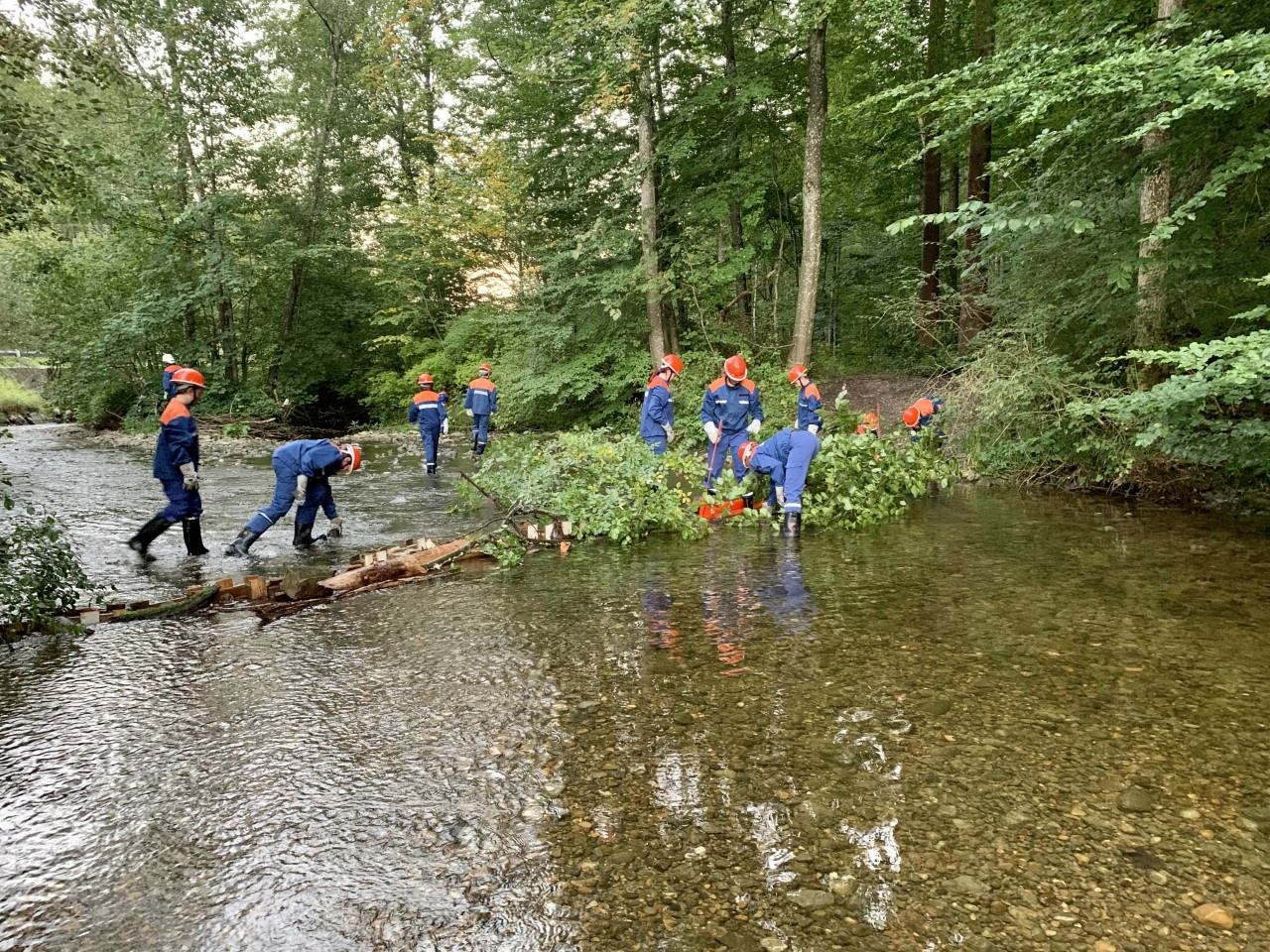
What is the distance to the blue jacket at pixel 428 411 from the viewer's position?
506 inches

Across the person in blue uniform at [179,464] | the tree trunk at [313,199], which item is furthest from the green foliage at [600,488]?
the tree trunk at [313,199]

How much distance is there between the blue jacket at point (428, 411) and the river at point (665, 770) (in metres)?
7.77

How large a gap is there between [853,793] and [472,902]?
143cm

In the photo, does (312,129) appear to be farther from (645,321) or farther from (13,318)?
(13,318)

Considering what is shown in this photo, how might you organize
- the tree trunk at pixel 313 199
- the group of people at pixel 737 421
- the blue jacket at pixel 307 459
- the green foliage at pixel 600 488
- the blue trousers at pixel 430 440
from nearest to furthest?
the blue jacket at pixel 307 459, the green foliage at pixel 600 488, the group of people at pixel 737 421, the blue trousers at pixel 430 440, the tree trunk at pixel 313 199

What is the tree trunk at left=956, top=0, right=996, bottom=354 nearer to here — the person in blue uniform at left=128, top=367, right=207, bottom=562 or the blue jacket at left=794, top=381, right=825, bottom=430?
the blue jacket at left=794, top=381, right=825, bottom=430

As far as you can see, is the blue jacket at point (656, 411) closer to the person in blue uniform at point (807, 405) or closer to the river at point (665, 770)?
the person in blue uniform at point (807, 405)

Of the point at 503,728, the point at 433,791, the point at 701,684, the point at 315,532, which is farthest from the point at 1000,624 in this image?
the point at 315,532

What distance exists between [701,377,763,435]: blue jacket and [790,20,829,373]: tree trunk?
4.54 meters

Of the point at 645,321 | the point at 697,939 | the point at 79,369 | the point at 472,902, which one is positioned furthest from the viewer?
the point at 79,369

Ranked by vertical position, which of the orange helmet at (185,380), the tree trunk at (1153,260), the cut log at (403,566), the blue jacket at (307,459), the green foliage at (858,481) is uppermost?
the tree trunk at (1153,260)

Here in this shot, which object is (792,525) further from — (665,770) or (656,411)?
(665,770)

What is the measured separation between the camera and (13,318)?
100 feet

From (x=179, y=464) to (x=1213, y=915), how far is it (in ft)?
26.6
